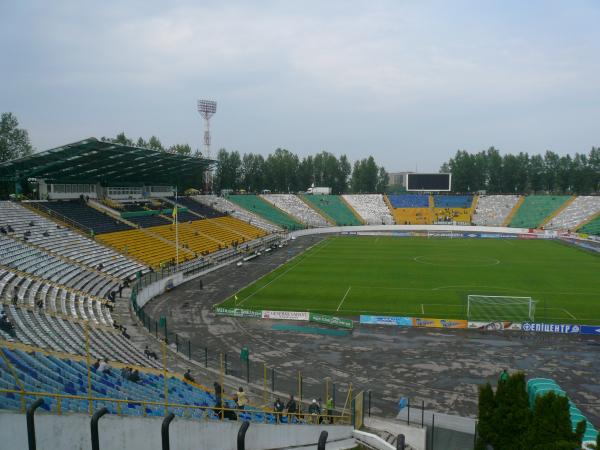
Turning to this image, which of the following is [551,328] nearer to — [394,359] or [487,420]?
[394,359]

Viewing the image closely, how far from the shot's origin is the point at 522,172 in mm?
136500

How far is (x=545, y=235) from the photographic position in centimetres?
8688

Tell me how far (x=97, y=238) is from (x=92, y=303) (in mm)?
17767

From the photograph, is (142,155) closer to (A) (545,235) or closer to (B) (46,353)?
(B) (46,353)

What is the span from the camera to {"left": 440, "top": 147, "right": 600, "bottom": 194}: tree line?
13262cm

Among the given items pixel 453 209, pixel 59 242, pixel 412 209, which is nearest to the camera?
pixel 59 242

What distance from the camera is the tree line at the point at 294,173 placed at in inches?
5148

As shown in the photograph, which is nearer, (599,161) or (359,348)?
(359,348)

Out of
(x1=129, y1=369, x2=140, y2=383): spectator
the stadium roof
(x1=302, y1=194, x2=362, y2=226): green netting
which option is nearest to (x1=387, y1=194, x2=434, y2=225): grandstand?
(x1=302, y1=194, x2=362, y2=226): green netting

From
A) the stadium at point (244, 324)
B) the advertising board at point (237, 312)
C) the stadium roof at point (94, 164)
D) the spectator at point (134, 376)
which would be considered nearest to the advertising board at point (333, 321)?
the stadium at point (244, 324)

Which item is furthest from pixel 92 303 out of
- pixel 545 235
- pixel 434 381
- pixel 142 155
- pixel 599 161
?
pixel 599 161

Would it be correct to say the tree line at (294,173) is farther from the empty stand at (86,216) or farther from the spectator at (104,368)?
the spectator at (104,368)

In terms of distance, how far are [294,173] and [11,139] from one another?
74.6 metres

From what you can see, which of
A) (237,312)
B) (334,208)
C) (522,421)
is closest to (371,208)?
(334,208)
